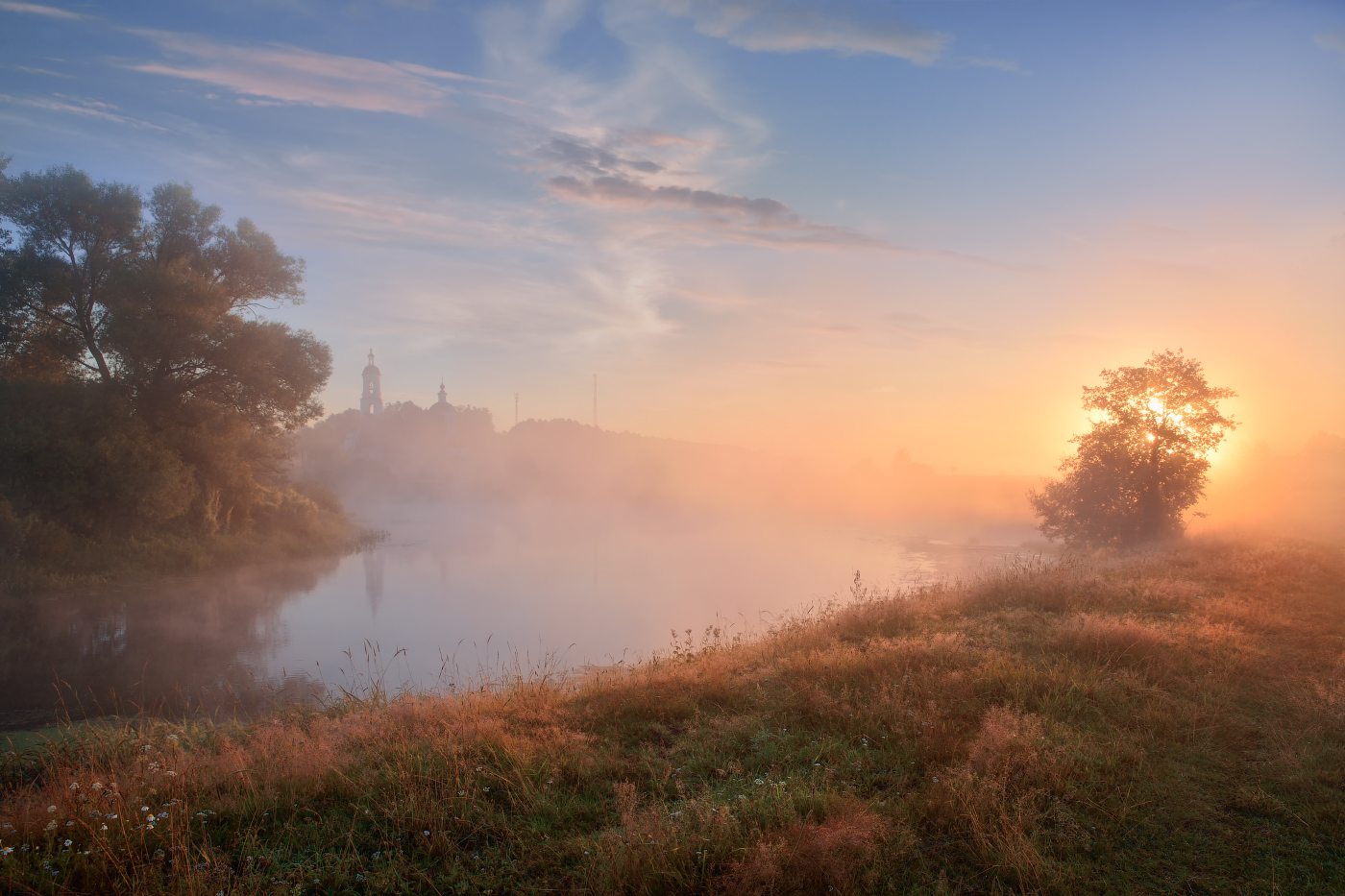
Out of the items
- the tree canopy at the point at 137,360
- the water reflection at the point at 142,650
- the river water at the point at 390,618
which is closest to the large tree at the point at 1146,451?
the river water at the point at 390,618

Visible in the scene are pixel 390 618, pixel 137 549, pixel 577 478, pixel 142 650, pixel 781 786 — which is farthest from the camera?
pixel 577 478

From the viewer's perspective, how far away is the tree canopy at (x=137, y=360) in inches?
714

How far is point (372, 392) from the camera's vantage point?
104m

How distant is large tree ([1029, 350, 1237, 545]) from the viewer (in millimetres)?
22828

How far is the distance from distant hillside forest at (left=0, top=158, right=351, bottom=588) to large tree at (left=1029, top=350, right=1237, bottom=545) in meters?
30.6

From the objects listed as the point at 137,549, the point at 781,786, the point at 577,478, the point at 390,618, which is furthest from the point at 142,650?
the point at 577,478

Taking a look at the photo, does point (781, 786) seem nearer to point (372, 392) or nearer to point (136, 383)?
point (136, 383)

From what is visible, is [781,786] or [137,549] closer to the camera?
[781,786]

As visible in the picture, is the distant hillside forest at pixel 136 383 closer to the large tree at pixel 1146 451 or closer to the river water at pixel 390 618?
the river water at pixel 390 618

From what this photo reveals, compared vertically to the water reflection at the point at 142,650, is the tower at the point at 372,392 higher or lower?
higher

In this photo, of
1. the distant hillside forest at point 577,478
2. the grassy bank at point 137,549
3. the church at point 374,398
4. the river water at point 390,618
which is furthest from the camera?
the church at point 374,398

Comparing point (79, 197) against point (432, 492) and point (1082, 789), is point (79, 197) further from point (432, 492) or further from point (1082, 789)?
point (432, 492)

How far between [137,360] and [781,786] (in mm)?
24707

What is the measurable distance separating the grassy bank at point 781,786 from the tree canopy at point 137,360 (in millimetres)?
16182
